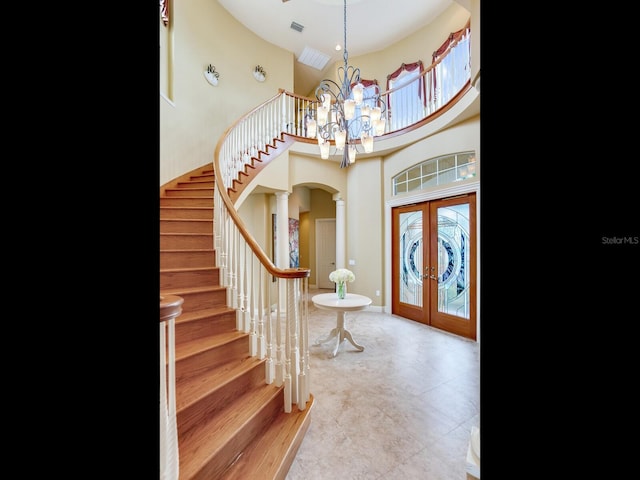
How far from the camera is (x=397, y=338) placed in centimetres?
379

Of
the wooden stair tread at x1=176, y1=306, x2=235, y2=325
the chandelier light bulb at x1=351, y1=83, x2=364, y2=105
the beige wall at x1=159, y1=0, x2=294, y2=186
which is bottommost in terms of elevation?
the wooden stair tread at x1=176, y1=306, x2=235, y2=325

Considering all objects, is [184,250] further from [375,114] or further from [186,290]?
[375,114]

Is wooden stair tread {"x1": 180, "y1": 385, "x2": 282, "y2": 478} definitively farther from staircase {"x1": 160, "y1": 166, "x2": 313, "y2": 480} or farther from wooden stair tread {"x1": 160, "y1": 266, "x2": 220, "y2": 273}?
wooden stair tread {"x1": 160, "y1": 266, "x2": 220, "y2": 273}

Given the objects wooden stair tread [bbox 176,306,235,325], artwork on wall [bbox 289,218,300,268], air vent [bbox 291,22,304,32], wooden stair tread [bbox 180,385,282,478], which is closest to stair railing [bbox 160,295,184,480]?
wooden stair tread [bbox 180,385,282,478]

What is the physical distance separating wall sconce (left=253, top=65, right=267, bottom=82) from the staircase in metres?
4.57

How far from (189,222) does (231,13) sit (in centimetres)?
477

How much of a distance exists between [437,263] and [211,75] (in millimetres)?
5245

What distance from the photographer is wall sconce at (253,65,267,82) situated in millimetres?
5648

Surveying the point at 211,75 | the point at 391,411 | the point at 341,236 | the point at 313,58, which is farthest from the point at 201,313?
the point at 313,58

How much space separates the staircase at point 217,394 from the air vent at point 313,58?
220 inches

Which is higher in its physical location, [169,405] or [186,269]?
[186,269]

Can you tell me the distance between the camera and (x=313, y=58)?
6293 millimetres
